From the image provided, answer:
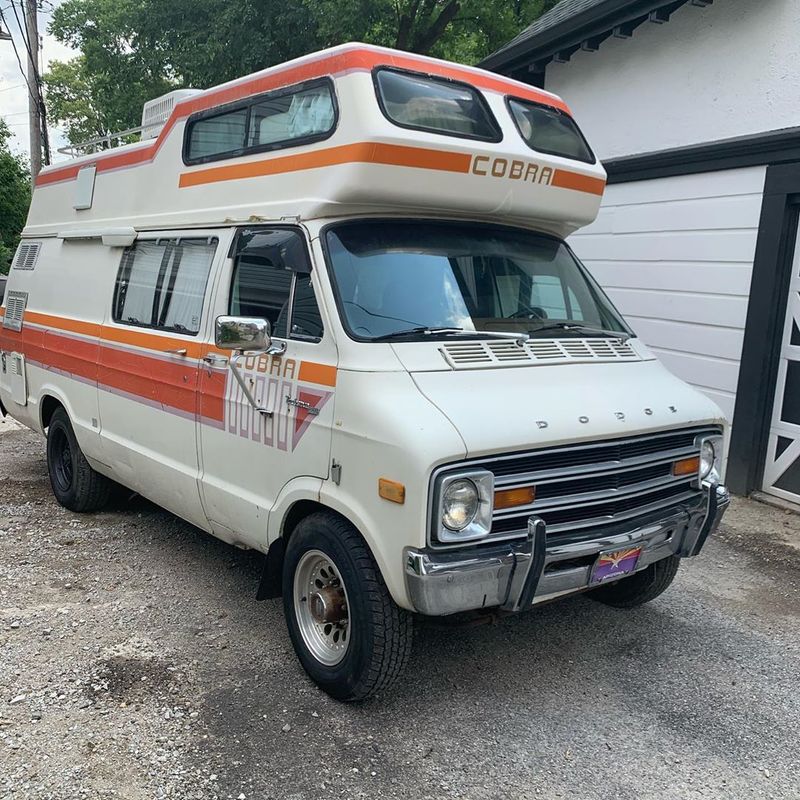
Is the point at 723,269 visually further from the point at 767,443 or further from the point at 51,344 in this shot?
the point at 51,344

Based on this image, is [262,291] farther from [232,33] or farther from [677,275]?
[232,33]

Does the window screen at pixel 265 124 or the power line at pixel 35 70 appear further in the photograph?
the power line at pixel 35 70

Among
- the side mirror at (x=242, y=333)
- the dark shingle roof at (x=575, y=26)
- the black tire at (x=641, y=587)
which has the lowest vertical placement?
the black tire at (x=641, y=587)

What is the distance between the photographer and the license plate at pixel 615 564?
11.1 ft

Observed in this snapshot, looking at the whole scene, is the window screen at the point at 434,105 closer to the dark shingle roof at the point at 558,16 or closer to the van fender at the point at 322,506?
the van fender at the point at 322,506

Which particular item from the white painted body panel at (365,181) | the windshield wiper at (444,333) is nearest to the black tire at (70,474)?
the white painted body panel at (365,181)

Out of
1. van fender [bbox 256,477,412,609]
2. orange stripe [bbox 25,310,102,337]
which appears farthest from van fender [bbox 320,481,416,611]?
orange stripe [bbox 25,310,102,337]

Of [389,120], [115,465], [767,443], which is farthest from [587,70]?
[115,465]

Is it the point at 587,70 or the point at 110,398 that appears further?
the point at 587,70

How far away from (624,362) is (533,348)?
1.88ft

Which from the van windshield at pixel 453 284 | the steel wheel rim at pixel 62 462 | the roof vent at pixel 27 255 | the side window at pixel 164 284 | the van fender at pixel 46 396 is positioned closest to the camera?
the van windshield at pixel 453 284

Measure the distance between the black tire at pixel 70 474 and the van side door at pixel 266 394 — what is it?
1994 mm

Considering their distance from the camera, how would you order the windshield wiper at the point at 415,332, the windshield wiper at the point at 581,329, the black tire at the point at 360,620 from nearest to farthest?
the black tire at the point at 360,620, the windshield wiper at the point at 415,332, the windshield wiper at the point at 581,329

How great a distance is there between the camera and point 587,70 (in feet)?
28.5
